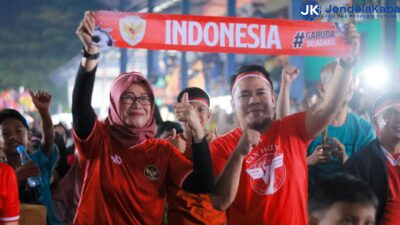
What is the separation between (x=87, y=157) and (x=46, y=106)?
0.92 m

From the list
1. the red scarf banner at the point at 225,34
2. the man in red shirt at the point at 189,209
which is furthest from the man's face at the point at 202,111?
the red scarf banner at the point at 225,34

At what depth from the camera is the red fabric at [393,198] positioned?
11.5ft

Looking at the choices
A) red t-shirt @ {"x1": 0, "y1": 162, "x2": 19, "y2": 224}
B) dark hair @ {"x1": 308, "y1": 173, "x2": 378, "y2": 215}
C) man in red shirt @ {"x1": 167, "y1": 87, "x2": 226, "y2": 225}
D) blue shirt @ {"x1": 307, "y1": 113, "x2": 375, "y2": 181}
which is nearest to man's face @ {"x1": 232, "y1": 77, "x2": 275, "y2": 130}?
man in red shirt @ {"x1": 167, "y1": 87, "x2": 226, "y2": 225}

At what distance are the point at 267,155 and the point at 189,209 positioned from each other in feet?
1.99

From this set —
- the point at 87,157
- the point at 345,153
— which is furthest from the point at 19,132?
the point at 345,153

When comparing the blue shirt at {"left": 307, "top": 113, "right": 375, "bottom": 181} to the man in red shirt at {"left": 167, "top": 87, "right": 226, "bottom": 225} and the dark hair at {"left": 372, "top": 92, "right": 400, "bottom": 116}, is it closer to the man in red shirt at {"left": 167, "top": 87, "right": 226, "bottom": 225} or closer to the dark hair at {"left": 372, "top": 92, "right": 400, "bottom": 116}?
the dark hair at {"left": 372, "top": 92, "right": 400, "bottom": 116}

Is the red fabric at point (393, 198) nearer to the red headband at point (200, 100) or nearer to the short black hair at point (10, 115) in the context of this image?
the red headband at point (200, 100)

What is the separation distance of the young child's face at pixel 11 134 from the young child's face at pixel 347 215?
6.95 ft

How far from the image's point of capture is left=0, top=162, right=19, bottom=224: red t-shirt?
2.99 metres

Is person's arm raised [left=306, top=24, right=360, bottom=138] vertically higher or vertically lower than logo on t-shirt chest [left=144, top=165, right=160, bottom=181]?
higher

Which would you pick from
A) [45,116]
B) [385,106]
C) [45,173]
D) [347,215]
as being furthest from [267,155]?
[45,173]

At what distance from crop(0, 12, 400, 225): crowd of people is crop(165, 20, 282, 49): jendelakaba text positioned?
0.37 metres

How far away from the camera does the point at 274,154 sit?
3162 mm

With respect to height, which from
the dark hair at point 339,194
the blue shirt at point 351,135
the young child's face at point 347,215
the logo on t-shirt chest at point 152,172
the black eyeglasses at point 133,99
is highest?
the black eyeglasses at point 133,99
